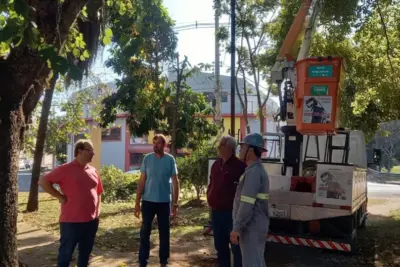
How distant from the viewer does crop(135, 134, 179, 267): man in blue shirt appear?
6156 millimetres

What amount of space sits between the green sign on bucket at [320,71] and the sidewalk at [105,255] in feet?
11.2

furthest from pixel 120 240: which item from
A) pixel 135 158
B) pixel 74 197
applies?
pixel 135 158

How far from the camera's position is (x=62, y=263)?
486 cm

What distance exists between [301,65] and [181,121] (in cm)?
892

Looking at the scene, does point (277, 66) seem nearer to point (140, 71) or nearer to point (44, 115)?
point (140, 71)

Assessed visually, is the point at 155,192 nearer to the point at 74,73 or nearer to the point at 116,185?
the point at 74,73

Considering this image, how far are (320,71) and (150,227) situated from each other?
12.2ft

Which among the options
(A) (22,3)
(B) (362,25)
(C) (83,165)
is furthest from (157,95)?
(A) (22,3)

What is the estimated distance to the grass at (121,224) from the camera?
859 cm

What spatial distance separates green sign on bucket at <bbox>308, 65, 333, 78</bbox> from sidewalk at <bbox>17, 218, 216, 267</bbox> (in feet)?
11.2

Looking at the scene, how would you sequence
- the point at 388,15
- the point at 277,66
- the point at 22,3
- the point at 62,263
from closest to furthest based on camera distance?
the point at 22,3
the point at 62,263
the point at 277,66
the point at 388,15

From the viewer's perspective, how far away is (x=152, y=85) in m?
12.4

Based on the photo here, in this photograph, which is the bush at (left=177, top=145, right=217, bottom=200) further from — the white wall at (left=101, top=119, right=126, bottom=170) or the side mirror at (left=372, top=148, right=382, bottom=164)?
the white wall at (left=101, top=119, right=126, bottom=170)

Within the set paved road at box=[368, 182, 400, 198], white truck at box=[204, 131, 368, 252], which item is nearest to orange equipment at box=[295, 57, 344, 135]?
white truck at box=[204, 131, 368, 252]
